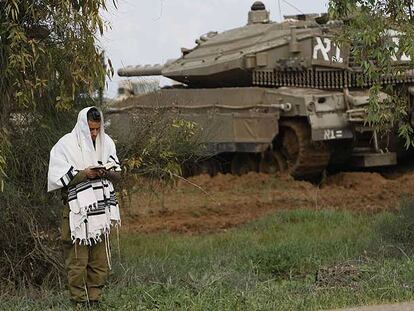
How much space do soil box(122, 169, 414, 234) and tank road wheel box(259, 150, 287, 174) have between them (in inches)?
15.3

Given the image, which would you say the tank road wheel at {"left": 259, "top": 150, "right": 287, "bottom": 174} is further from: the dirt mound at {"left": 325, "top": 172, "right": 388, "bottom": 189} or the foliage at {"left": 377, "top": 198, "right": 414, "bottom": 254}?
the foliage at {"left": 377, "top": 198, "right": 414, "bottom": 254}

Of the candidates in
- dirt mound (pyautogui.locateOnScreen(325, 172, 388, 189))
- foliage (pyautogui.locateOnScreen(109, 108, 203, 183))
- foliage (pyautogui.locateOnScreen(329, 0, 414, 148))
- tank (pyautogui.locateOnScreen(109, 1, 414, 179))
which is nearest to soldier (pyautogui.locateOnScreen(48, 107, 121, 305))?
foliage (pyautogui.locateOnScreen(109, 108, 203, 183))

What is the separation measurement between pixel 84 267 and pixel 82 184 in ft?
1.99

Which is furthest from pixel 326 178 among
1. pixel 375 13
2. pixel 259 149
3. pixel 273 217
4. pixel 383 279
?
pixel 383 279

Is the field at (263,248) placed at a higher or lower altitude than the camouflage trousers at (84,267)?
lower

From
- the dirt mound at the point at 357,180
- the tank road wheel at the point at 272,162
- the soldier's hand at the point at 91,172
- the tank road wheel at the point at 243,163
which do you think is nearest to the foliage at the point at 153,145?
the soldier's hand at the point at 91,172

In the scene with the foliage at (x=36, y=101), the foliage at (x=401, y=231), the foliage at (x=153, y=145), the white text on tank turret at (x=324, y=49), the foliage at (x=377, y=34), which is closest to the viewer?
the foliage at (x=36, y=101)

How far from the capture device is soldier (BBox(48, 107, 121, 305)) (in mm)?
7535

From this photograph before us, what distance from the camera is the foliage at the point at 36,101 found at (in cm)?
857

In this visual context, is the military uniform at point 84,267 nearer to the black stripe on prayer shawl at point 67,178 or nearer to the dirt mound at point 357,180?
the black stripe on prayer shawl at point 67,178

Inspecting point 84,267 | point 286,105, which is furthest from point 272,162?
point 84,267

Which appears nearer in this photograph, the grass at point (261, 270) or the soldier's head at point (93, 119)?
the soldier's head at point (93, 119)

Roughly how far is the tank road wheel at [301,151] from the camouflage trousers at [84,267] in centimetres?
1071

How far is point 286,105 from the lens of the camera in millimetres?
18125
